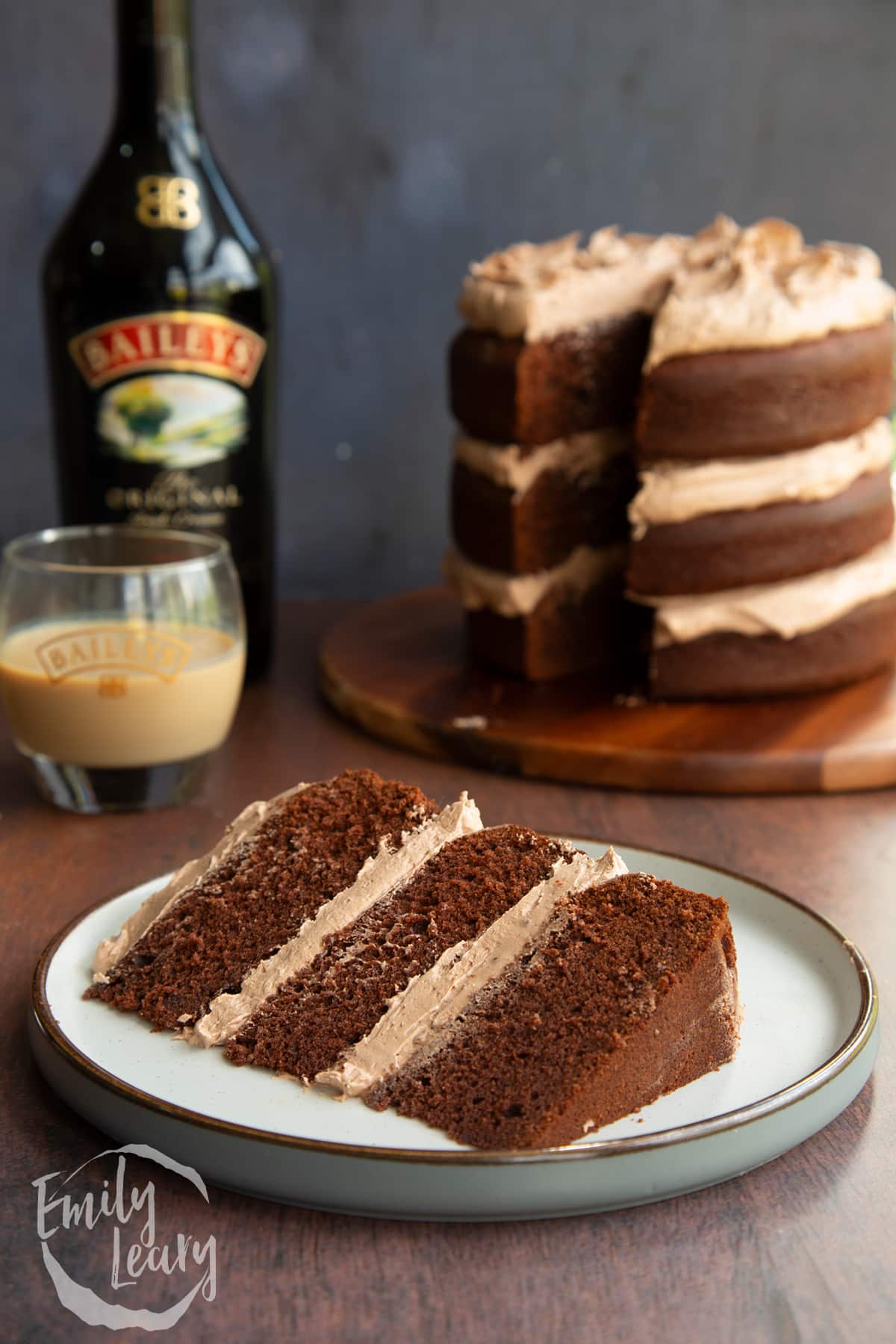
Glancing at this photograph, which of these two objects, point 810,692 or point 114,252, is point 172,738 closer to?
point 114,252

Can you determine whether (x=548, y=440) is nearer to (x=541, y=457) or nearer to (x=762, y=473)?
(x=541, y=457)

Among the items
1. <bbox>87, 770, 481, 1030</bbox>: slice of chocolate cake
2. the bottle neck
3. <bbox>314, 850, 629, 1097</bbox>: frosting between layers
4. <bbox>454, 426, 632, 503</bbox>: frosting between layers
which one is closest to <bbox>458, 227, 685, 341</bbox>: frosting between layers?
<bbox>454, 426, 632, 503</bbox>: frosting between layers

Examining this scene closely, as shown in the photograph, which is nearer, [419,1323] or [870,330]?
[419,1323]

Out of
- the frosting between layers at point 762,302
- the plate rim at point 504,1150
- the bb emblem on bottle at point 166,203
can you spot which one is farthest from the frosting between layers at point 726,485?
the plate rim at point 504,1150

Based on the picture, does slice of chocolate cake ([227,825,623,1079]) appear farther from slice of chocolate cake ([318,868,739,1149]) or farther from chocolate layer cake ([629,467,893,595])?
chocolate layer cake ([629,467,893,595])

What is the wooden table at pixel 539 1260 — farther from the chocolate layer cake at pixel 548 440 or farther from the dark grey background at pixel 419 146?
the dark grey background at pixel 419 146

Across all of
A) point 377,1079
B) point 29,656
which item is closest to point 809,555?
point 29,656
